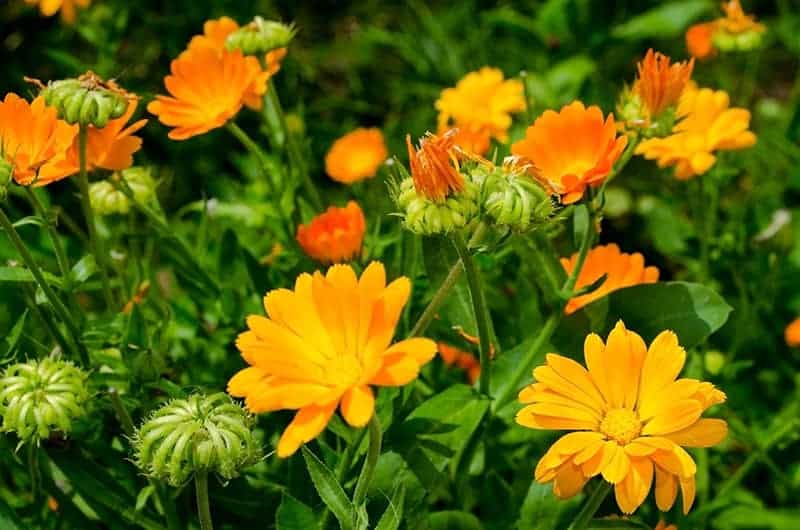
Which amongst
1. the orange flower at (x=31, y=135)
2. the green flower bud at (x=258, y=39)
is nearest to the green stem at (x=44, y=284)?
the orange flower at (x=31, y=135)

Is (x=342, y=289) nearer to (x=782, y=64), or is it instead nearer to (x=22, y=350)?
(x=22, y=350)

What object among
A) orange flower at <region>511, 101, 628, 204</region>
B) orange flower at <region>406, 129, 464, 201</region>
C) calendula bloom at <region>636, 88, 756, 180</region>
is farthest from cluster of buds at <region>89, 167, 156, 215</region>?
calendula bloom at <region>636, 88, 756, 180</region>

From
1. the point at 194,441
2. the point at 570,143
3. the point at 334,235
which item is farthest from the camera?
the point at 334,235

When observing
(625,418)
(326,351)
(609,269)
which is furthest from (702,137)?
(326,351)

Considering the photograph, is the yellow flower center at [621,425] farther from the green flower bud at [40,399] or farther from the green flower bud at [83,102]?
the green flower bud at [83,102]


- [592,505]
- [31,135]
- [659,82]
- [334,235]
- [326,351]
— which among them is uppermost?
[31,135]

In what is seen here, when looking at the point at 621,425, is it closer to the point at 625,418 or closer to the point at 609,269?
the point at 625,418
